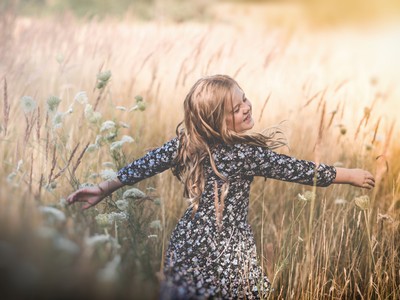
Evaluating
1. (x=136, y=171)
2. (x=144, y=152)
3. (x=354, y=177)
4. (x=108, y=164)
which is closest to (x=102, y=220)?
(x=136, y=171)

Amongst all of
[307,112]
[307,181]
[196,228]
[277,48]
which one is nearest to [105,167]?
[196,228]

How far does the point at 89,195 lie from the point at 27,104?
21.6 inches

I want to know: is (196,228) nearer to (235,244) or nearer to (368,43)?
(235,244)

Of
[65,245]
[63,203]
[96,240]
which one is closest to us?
[65,245]

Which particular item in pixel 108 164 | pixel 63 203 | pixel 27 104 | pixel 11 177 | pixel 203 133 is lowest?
pixel 63 203

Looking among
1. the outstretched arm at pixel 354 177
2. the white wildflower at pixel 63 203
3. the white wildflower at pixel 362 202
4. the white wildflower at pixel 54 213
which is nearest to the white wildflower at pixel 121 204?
the white wildflower at pixel 63 203

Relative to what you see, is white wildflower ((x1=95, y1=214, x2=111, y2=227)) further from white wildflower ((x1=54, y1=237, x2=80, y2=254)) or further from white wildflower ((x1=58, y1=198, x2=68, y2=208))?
white wildflower ((x1=54, y1=237, x2=80, y2=254))

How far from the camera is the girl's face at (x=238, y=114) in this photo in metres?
2.66

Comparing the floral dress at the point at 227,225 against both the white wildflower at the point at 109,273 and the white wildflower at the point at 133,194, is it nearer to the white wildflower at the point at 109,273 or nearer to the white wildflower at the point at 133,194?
the white wildflower at the point at 133,194

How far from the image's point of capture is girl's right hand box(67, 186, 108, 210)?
268 cm

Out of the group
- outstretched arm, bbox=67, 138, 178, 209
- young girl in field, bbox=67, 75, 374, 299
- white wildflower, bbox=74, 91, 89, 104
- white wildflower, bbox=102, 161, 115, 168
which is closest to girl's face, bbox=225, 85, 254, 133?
young girl in field, bbox=67, 75, 374, 299

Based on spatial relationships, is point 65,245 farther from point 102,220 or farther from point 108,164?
point 108,164

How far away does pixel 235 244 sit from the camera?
8.75 ft

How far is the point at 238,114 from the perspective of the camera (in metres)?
2.68
